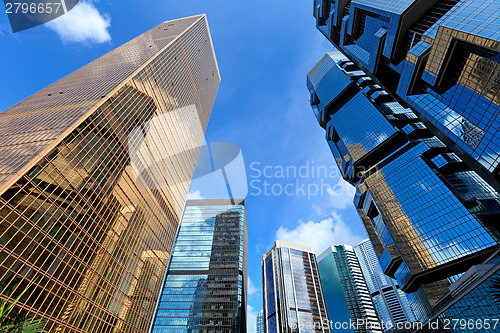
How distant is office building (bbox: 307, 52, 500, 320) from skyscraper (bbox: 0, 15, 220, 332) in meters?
65.7

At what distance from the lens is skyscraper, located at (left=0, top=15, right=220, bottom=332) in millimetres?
22141

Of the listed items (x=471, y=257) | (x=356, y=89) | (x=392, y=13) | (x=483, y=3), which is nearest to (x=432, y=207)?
(x=471, y=257)

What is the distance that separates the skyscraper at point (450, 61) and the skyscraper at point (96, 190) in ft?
196

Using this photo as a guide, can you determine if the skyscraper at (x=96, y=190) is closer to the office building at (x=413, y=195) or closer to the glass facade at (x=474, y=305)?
the glass facade at (x=474, y=305)

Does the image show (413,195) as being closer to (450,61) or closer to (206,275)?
(450,61)

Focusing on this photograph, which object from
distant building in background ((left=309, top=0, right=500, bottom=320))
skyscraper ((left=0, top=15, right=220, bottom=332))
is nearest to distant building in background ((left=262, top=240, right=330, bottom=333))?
distant building in background ((left=309, top=0, right=500, bottom=320))

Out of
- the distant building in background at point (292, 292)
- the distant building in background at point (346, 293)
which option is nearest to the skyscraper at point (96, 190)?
the distant building in background at point (292, 292)

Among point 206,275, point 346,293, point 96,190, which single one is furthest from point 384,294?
point 96,190

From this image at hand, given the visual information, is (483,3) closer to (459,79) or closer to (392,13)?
(459,79)

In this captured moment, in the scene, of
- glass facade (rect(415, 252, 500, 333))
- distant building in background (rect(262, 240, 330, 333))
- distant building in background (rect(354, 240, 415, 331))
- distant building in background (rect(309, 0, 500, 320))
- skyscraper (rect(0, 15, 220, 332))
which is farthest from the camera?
distant building in background (rect(354, 240, 415, 331))

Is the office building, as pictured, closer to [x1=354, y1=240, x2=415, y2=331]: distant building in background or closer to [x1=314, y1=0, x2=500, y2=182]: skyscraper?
[x1=314, y1=0, x2=500, y2=182]: skyscraper

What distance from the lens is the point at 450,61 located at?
47.9 m

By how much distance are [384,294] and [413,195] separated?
133 m

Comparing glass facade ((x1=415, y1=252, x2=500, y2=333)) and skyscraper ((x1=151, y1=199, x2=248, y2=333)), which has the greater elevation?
skyscraper ((x1=151, y1=199, x2=248, y2=333))
